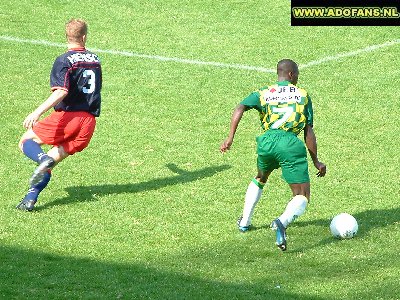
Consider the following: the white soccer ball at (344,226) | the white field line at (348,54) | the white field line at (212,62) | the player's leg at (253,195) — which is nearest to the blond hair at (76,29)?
the player's leg at (253,195)

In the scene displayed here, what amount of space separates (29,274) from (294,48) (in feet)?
33.6

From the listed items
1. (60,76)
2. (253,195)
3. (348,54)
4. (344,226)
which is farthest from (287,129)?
(348,54)

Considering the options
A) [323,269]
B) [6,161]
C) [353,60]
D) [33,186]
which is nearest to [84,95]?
[33,186]

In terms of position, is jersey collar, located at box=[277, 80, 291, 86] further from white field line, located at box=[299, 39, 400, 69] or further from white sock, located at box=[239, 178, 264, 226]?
white field line, located at box=[299, 39, 400, 69]

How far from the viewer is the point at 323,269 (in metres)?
→ 10.9

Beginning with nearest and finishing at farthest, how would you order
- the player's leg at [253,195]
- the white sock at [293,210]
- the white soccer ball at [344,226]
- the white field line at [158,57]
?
the white sock at [293,210] → the white soccer ball at [344,226] → the player's leg at [253,195] → the white field line at [158,57]

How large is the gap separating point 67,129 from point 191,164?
245 cm

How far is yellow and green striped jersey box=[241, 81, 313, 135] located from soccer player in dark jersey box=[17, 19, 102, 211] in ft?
7.54

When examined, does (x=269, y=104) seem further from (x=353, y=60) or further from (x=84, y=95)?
(x=353, y=60)

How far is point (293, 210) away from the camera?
11359 millimetres

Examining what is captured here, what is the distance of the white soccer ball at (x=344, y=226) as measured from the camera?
38.6 feet

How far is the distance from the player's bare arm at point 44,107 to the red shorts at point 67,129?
43 cm

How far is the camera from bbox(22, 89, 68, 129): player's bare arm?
12195 millimetres

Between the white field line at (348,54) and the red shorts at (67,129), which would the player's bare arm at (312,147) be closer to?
the red shorts at (67,129)
